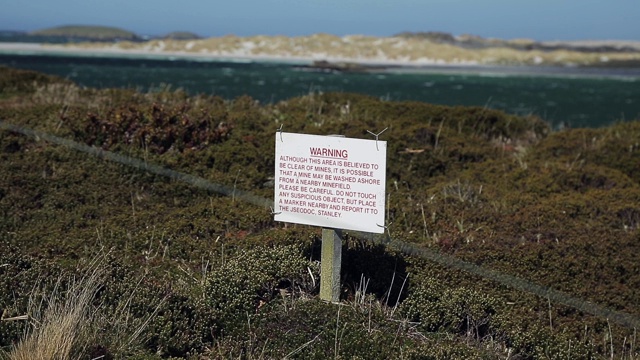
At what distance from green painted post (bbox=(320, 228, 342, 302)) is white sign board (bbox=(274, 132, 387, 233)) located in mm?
95

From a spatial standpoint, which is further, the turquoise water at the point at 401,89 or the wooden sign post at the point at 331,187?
the turquoise water at the point at 401,89

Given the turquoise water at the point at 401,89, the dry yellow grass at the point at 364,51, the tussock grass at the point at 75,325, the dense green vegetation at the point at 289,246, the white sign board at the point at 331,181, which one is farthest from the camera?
the dry yellow grass at the point at 364,51

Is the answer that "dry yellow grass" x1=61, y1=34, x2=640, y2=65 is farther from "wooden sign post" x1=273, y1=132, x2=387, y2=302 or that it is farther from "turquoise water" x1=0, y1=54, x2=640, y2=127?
"wooden sign post" x1=273, y1=132, x2=387, y2=302

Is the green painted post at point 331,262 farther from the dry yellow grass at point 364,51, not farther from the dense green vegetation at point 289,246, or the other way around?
the dry yellow grass at point 364,51

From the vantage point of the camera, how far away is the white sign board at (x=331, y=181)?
19.7 ft

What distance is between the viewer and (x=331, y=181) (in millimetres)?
6125

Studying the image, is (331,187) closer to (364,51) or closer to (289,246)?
(289,246)

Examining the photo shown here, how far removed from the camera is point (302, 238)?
296 inches

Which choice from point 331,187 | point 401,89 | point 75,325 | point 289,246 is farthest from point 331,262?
point 401,89

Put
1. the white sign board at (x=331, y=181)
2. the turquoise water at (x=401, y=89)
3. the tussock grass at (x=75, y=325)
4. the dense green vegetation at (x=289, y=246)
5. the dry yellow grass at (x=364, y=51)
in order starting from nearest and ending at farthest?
the tussock grass at (x=75, y=325)
the dense green vegetation at (x=289, y=246)
the white sign board at (x=331, y=181)
the turquoise water at (x=401, y=89)
the dry yellow grass at (x=364, y=51)

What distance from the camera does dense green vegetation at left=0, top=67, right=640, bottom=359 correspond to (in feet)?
19.0

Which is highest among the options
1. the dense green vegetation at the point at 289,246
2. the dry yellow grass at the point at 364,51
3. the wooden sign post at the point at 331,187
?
the wooden sign post at the point at 331,187

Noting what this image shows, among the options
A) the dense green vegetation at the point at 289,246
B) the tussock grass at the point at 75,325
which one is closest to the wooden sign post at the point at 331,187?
the dense green vegetation at the point at 289,246

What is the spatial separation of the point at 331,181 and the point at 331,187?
0.14 feet
